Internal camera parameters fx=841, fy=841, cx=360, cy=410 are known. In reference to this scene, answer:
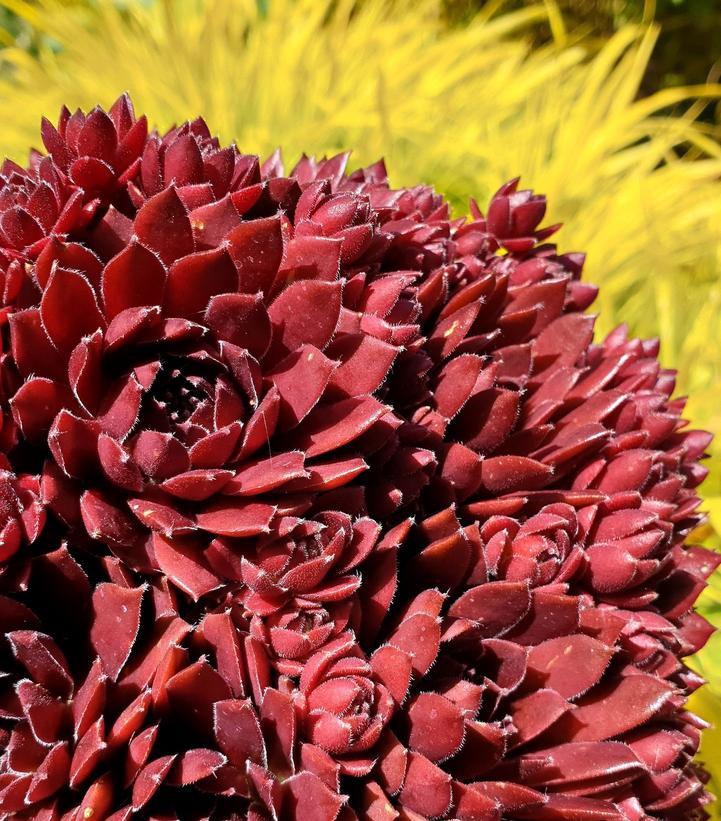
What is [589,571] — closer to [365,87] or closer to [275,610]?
[275,610]

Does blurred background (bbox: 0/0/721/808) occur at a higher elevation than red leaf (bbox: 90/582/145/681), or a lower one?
higher

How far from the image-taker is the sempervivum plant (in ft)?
1.43

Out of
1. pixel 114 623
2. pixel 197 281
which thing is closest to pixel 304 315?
pixel 197 281

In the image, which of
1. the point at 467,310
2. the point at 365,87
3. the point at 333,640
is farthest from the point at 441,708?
the point at 365,87

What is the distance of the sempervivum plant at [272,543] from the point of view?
0.44m

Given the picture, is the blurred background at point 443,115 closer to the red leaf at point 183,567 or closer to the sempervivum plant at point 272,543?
the sempervivum plant at point 272,543

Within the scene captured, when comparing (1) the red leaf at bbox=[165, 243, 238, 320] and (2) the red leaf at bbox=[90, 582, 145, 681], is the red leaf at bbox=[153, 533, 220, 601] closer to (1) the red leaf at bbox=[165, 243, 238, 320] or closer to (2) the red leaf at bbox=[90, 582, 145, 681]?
(2) the red leaf at bbox=[90, 582, 145, 681]

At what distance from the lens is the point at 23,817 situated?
437 millimetres

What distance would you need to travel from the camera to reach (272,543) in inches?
17.7

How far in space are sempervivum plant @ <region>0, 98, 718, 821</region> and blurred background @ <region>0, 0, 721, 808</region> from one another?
706 mm

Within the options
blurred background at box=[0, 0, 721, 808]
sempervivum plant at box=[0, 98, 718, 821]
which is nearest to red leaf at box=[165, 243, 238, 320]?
sempervivum plant at box=[0, 98, 718, 821]

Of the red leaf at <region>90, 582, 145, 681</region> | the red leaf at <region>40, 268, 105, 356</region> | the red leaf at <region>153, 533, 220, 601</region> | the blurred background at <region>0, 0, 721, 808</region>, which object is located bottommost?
the red leaf at <region>90, 582, 145, 681</region>

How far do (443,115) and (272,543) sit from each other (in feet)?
3.54

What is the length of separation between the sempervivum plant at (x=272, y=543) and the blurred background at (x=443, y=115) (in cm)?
71
